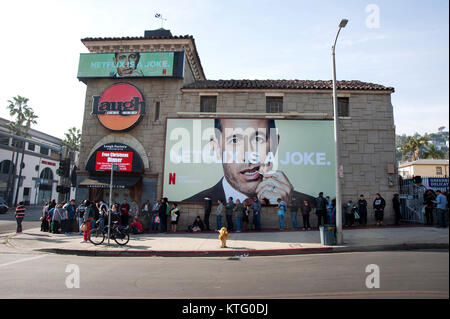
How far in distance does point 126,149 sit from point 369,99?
15.9 m

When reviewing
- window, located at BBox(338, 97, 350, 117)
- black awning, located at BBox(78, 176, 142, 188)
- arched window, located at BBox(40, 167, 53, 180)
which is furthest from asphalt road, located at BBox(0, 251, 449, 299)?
arched window, located at BBox(40, 167, 53, 180)

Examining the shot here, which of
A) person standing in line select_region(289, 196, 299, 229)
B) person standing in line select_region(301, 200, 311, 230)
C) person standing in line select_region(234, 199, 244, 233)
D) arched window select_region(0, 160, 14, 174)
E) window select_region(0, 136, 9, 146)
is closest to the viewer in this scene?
person standing in line select_region(301, 200, 311, 230)

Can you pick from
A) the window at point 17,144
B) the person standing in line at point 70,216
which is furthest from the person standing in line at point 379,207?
the window at point 17,144

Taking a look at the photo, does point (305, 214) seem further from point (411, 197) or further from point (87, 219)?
point (87, 219)

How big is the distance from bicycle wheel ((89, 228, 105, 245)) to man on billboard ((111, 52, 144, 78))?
10457 mm

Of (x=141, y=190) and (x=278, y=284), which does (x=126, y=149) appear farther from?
(x=278, y=284)

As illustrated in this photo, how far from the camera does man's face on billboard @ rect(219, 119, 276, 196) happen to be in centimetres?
1712

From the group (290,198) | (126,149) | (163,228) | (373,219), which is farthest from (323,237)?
(126,149)

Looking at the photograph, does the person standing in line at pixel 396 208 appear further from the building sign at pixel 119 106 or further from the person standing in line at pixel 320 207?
the building sign at pixel 119 106

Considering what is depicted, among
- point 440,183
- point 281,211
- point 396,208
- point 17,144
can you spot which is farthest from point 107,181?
point 17,144

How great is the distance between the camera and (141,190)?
58.4 feet

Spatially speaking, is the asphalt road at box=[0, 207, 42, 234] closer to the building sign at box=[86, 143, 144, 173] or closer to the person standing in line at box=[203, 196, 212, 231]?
the building sign at box=[86, 143, 144, 173]

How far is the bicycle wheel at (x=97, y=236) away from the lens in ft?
42.2
